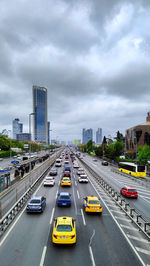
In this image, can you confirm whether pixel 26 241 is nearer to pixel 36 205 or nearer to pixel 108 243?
pixel 36 205

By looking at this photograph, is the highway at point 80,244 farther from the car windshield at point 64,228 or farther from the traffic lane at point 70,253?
the car windshield at point 64,228

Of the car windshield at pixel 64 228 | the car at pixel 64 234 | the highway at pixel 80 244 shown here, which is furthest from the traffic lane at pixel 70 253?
the car windshield at pixel 64 228

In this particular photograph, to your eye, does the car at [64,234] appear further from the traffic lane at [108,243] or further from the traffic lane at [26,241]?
the traffic lane at [108,243]

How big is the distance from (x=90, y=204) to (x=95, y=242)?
187 inches

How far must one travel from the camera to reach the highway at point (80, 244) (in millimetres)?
8453

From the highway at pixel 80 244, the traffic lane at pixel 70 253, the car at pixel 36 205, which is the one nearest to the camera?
the traffic lane at pixel 70 253

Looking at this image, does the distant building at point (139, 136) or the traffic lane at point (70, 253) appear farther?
the distant building at point (139, 136)

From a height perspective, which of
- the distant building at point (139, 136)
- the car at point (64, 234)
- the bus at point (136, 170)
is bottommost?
the bus at point (136, 170)

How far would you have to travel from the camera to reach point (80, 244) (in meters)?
9.93

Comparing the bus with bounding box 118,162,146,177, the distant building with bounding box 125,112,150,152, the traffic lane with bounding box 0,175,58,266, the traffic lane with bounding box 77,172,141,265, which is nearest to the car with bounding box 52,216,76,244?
the traffic lane with bounding box 0,175,58,266

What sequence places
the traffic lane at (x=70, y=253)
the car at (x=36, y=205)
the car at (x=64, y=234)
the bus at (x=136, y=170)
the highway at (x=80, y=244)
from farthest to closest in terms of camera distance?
the bus at (x=136, y=170) → the car at (x=36, y=205) → the car at (x=64, y=234) → the highway at (x=80, y=244) → the traffic lane at (x=70, y=253)

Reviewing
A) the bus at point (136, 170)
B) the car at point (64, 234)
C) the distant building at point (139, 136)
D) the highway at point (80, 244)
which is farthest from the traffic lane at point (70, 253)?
the distant building at point (139, 136)

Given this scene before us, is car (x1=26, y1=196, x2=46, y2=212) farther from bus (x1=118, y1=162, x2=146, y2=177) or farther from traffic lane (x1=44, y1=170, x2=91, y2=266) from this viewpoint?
bus (x1=118, y1=162, x2=146, y2=177)

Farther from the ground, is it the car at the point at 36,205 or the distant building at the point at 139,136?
the distant building at the point at 139,136
